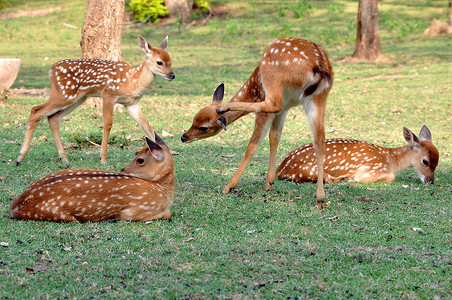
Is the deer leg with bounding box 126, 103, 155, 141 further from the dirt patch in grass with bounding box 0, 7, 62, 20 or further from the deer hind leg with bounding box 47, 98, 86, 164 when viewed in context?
the dirt patch in grass with bounding box 0, 7, 62, 20

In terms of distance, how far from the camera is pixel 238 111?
7.10 meters

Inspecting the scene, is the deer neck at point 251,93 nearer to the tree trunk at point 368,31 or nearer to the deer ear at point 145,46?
the deer ear at point 145,46

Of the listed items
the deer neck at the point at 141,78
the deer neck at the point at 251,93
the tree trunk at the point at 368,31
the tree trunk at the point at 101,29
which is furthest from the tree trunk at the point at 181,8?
the deer neck at the point at 251,93

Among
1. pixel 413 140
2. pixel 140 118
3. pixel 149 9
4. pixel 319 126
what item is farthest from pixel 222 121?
pixel 149 9

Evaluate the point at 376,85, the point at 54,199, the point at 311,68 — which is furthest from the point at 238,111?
the point at 376,85

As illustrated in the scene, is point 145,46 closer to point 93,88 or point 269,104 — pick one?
point 93,88

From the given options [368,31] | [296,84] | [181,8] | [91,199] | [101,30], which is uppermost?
[296,84]

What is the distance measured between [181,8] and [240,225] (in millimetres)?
24459

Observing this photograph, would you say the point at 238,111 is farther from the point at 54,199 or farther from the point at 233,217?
the point at 54,199

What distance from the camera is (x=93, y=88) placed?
8828mm

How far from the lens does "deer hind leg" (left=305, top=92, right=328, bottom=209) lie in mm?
6465

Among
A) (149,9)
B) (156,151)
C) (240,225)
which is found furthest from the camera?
(149,9)

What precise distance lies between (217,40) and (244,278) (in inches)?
820

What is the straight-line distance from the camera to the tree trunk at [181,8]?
94.2 ft
